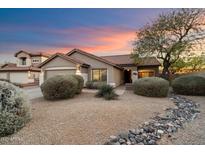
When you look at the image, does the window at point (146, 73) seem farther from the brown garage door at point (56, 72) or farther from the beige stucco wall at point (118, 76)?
the brown garage door at point (56, 72)

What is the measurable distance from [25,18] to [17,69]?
2.04m

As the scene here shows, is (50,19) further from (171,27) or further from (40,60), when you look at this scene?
(171,27)

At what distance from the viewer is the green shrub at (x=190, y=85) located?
1096 cm

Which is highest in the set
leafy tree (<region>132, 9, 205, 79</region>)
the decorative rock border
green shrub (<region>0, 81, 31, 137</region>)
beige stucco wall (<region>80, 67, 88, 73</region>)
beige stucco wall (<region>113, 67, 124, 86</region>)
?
leafy tree (<region>132, 9, 205, 79</region>)

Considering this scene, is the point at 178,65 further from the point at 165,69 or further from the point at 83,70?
the point at 83,70

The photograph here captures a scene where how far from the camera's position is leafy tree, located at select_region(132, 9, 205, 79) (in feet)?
37.0

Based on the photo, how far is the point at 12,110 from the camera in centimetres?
471

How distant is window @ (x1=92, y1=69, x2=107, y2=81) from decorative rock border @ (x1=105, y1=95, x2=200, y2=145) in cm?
637

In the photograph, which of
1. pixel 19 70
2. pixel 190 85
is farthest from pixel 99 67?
pixel 19 70

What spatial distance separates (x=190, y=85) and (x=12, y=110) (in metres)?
9.66

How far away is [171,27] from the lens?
12094mm

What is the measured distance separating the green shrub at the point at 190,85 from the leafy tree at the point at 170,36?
1964 millimetres

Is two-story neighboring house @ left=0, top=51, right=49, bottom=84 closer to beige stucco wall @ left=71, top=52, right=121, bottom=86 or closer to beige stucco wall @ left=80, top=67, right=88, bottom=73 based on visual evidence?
beige stucco wall @ left=80, top=67, right=88, bottom=73

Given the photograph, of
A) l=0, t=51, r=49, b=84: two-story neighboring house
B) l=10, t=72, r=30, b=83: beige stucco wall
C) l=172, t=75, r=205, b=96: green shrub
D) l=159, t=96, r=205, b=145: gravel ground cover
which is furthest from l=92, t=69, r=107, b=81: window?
l=159, t=96, r=205, b=145: gravel ground cover
